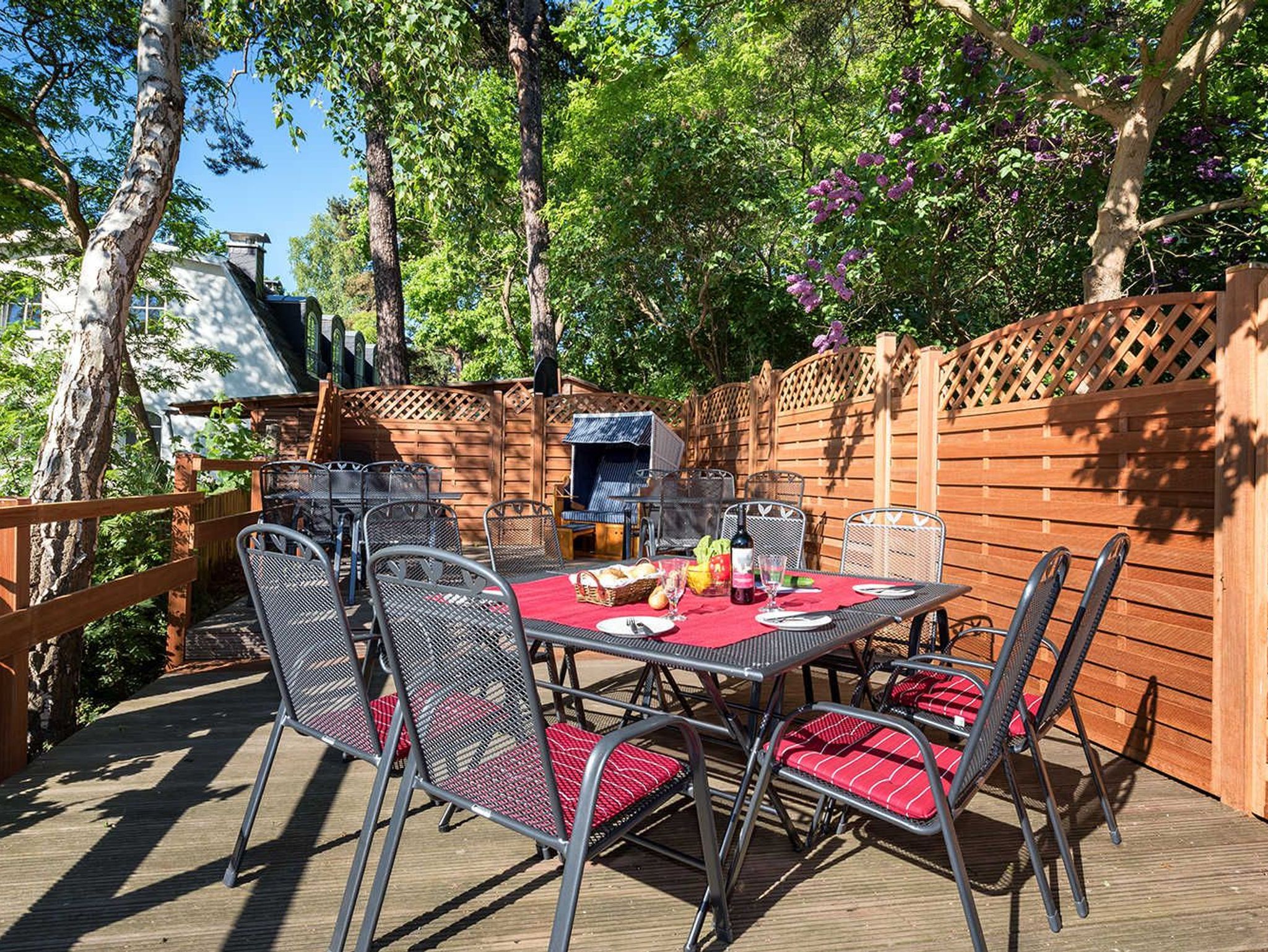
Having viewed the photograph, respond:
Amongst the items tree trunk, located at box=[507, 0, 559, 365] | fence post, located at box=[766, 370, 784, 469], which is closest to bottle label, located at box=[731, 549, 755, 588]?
fence post, located at box=[766, 370, 784, 469]

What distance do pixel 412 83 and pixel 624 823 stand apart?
16.1ft

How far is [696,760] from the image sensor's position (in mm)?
1501

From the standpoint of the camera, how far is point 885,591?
2.60 metres

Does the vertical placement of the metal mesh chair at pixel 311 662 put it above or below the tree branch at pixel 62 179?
below

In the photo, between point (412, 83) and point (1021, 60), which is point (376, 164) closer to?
point (412, 83)

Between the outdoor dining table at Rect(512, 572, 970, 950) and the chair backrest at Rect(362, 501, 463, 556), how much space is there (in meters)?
0.86

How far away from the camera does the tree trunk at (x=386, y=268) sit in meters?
12.0

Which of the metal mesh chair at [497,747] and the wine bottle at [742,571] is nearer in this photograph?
the metal mesh chair at [497,747]

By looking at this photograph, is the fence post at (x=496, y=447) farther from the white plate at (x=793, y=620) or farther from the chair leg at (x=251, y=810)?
the white plate at (x=793, y=620)

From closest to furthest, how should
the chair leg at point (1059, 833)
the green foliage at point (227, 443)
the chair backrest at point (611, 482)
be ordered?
the chair leg at point (1059, 833) → the green foliage at point (227, 443) → the chair backrest at point (611, 482)

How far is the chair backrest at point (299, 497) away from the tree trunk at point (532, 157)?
517 centimetres

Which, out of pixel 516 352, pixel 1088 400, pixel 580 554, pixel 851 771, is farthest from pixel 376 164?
pixel 851 771

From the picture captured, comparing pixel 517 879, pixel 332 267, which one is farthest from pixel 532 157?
pixel 332 267

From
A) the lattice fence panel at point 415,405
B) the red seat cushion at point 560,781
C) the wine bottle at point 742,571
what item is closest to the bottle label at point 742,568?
the wine bottle at point 742,571
